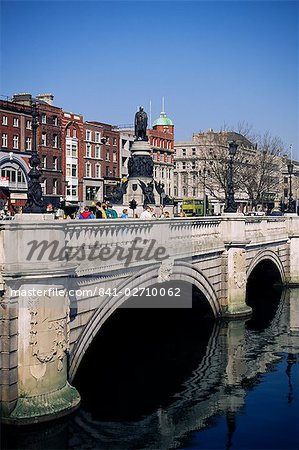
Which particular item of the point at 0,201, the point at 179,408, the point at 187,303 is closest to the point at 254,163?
the point at 0,201

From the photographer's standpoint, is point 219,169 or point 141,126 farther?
point 219,169

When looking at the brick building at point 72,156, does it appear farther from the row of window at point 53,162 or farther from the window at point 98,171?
the window at point 98,171

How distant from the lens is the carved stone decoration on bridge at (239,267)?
26312 millimetres

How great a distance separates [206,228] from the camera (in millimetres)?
23891

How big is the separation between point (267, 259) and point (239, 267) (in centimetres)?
820

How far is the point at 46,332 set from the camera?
13305mm

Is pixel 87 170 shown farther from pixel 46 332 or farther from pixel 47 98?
pixel 46 332

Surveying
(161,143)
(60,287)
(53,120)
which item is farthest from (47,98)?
(60,287)

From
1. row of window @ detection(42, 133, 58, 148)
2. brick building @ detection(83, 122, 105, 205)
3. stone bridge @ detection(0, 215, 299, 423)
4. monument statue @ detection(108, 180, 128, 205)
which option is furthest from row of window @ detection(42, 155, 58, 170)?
stone bridge @ detection(0, 215, 299, 423)

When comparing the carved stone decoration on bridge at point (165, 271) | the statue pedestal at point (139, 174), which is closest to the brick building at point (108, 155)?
the statue pedestal at point (139, 174)

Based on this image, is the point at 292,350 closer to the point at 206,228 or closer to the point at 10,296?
the point at 206,228

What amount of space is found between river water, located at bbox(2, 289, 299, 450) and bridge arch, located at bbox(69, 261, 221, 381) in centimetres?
146

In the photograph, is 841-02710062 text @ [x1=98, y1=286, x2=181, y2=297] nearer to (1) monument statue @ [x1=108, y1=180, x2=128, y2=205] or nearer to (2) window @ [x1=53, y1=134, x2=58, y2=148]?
(1) monument statue @ [x1=108, y1=180, x2=128, y2=205]

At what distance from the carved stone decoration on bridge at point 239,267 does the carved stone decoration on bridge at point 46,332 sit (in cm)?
1373
